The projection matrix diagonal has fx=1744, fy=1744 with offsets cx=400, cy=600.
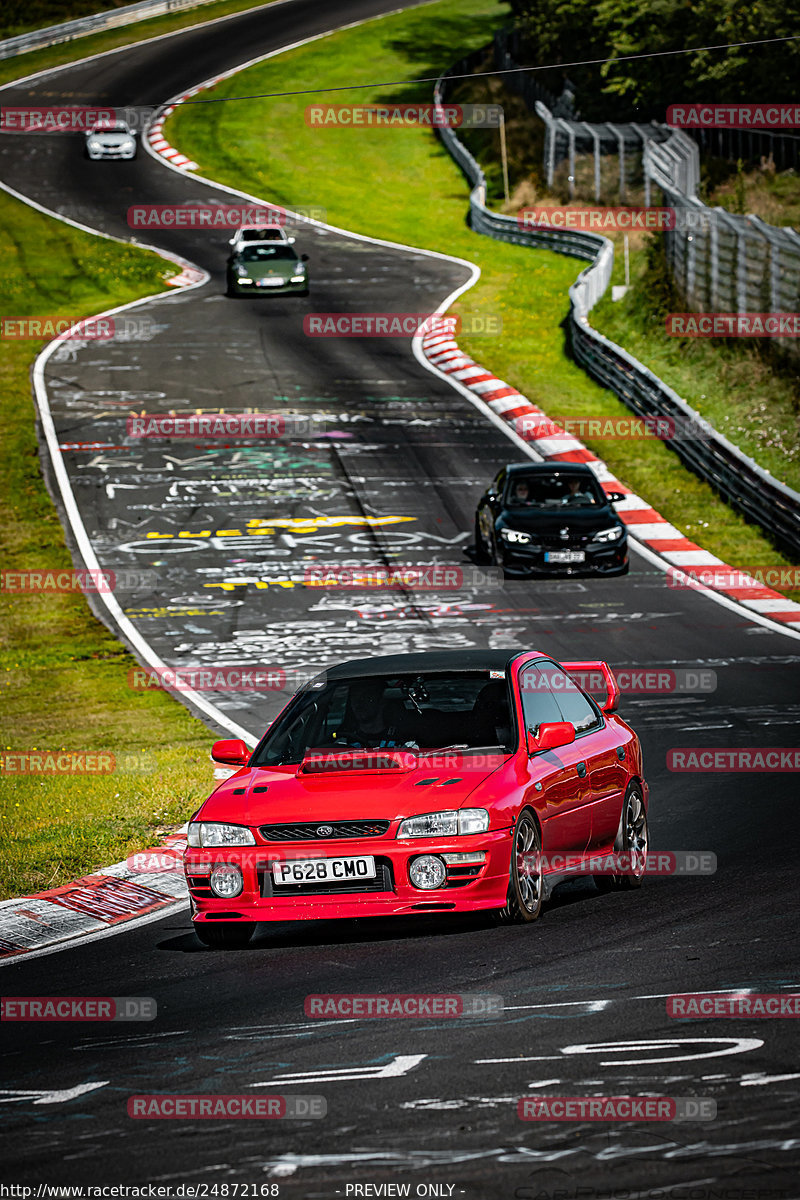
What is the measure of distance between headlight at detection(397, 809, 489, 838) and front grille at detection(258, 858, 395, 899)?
0.19 m

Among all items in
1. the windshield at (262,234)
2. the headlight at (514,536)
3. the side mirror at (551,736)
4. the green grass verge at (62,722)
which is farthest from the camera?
the windshield at (262,234)

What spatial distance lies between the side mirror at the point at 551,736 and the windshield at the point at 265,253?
1494 inches

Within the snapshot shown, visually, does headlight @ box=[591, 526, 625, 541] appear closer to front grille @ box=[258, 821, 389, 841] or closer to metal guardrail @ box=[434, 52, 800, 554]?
metal guardrail @ box=[434, 52, 800, 554]

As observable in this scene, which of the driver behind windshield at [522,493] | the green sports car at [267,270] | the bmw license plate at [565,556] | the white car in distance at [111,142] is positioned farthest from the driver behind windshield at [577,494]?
the white car in distance at [111,142]

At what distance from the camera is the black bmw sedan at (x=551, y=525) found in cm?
2389

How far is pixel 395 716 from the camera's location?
31.6 ft

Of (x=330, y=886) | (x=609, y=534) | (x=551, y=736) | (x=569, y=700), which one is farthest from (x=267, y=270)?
Result: (x=330, y=886)

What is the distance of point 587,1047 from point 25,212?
2110 inches

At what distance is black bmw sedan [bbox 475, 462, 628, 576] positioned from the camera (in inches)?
941

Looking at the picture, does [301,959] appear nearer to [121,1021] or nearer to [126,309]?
[121,1021]

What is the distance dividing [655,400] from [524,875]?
2355 centimetres

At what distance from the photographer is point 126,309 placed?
44875mm

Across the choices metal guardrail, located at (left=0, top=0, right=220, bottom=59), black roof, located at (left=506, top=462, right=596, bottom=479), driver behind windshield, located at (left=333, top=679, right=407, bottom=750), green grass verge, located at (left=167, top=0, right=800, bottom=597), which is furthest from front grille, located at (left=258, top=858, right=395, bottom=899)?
metal guardrail, located at (left=0, top=0, right=220, bottom=59)

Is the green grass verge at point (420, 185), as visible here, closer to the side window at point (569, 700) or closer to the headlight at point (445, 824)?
the side window at point (569, 700)
